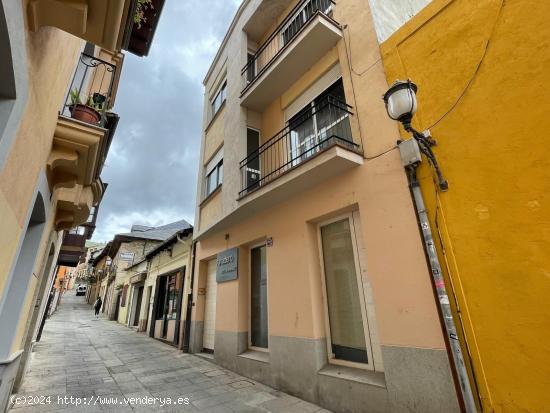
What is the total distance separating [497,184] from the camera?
3.21 m

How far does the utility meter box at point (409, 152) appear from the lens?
12.8 feet

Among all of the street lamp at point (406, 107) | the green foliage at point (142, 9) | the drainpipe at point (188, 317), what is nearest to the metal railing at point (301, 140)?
the street lamp at point (406, 107)

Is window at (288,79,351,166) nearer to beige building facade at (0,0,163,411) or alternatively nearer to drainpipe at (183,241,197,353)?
beige building facade at (0,0,163,411)

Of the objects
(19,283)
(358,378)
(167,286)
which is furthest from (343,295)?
(167,286)

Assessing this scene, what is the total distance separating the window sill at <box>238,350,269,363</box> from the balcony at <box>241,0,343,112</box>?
22.2 ft

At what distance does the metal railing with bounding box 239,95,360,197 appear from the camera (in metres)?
5.72

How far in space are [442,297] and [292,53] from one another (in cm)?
592

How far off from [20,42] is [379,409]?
5409 millimetres

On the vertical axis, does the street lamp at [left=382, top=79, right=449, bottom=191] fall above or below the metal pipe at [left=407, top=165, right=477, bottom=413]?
above

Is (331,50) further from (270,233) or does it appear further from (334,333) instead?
(334,333)

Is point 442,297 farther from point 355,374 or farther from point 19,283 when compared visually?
point 19,283

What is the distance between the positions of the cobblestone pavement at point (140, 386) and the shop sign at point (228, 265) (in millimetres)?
2322

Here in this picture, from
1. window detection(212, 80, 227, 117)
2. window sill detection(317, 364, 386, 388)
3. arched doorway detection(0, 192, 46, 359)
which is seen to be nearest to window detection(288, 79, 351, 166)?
window sill detection(317, 364, 386, 388)

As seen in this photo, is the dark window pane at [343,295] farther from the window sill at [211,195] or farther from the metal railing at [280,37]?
the metal railing at [280,37]
